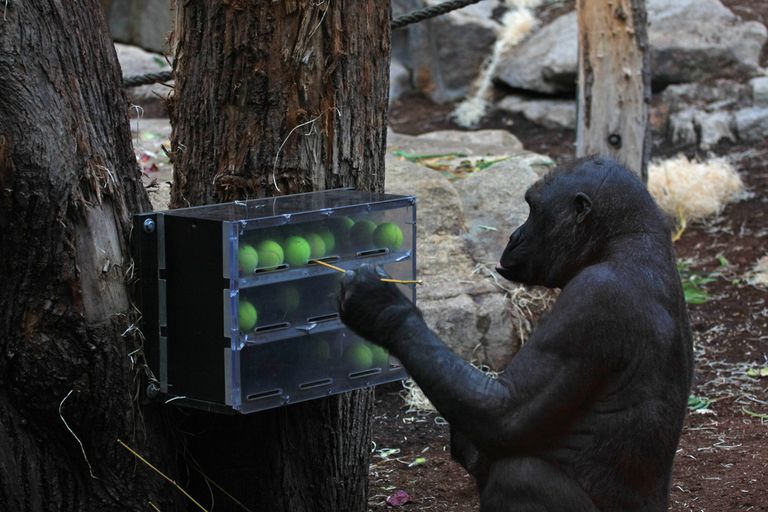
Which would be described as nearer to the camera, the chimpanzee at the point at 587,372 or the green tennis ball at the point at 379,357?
the chimpanzee at the point at 587,372

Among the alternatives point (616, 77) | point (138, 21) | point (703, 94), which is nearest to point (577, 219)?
point (616, 77)

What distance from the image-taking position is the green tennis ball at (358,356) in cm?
293

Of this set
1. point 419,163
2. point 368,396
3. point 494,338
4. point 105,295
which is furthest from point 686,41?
point 105,295

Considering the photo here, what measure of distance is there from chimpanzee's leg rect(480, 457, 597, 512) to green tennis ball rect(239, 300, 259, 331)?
70 centimetres

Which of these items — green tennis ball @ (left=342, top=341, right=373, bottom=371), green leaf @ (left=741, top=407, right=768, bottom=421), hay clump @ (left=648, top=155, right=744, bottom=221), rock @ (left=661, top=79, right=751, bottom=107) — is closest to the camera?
green tennis ball @ (left=342, top=341, right=373, bottom=371)

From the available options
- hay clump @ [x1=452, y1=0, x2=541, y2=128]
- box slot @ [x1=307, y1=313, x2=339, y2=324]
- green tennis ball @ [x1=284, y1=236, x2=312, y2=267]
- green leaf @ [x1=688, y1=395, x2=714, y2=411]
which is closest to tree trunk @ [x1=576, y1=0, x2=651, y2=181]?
green leaf @ [x1=688, y1=395, x2=714, y2=411]

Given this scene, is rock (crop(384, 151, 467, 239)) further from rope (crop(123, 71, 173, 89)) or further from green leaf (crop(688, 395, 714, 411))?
green leaf (crop(688, 395, 714, 411))

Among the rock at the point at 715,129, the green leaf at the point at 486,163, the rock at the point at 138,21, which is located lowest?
the green leaf at the point at 486,163

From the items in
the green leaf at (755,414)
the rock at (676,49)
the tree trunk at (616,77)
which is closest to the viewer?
the green leaf at (755,414)

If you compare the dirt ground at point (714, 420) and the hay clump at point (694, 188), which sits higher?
the hay clump at point (694, 188)

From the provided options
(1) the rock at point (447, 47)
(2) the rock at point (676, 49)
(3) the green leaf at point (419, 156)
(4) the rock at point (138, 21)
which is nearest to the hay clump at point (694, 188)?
(3) the green leaf at point (419, 156)

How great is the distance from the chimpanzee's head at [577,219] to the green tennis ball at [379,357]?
0.42m

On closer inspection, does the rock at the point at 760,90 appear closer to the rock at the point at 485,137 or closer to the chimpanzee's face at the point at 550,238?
the rock at the point at 485,137

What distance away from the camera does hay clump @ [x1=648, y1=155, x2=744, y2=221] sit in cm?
799
